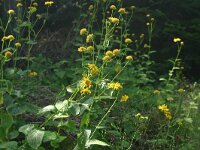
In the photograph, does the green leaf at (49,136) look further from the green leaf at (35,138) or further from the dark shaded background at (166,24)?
the dark shaded background at (166,24)

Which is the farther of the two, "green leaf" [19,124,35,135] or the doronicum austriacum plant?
the doronicum austriacum plant

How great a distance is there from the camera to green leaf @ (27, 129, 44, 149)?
2.50m

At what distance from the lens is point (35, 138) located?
2533mm

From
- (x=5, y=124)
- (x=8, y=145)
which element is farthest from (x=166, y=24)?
(x=8, y=145)

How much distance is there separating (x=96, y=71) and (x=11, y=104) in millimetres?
564

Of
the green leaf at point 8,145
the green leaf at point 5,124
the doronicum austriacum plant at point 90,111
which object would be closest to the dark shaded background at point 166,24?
the doronicum austriacum plant at point 90,111

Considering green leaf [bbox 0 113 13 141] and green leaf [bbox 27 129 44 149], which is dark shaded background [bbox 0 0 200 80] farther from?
green leaf [bbox 27 129 44 149]

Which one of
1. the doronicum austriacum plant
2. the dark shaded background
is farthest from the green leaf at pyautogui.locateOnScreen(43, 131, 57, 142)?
the dark shaded background

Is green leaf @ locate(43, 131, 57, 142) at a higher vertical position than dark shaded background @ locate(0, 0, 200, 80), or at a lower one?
higher

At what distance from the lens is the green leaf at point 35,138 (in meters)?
2.50

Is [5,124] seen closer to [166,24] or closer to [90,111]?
A: [90,111]

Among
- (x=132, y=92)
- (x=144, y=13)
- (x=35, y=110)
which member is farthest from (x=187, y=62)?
(x=35, y=110)

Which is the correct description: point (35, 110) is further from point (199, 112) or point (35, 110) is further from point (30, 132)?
point (199, 112)

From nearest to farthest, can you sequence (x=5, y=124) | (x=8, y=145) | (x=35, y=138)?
(x=35, y=138)
(x=8, y=145)
(x=5, y=124)
